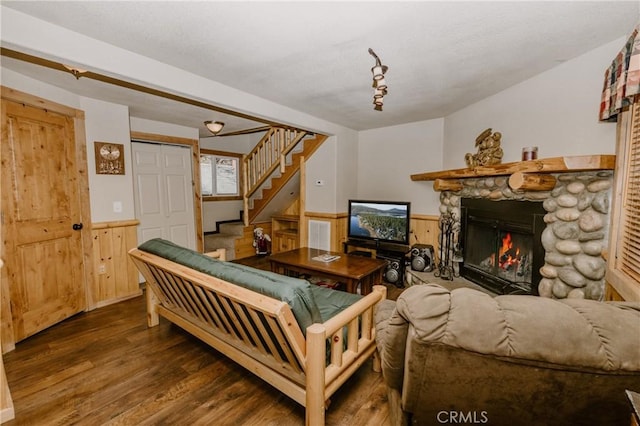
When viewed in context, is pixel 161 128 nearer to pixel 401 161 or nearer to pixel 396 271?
pixel 401 161

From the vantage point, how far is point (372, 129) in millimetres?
4555

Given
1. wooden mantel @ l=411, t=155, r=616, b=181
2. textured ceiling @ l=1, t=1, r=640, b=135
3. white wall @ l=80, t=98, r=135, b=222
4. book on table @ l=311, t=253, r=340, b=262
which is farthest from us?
book on table @ l=311, t=253, r=340, b=262

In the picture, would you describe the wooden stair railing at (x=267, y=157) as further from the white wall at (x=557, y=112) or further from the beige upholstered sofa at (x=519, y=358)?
the beige upholstered sofa at (x=519, y=358)

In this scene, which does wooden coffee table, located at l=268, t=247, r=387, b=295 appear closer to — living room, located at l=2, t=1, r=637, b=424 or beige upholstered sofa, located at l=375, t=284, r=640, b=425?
living room, located at l=2, t=1, r=637, b=424

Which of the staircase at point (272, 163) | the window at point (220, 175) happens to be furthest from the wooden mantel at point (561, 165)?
the window at point (220, 175)

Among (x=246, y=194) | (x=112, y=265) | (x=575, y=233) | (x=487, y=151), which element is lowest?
(x=112, y=265)

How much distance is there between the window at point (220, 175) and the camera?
5891 millimetres

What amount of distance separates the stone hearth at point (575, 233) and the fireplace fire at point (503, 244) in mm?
124

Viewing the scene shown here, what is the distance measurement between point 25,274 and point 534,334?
146 inches

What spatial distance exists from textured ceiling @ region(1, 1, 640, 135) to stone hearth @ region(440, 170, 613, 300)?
0.96 metres

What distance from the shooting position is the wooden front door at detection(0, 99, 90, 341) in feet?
7.70

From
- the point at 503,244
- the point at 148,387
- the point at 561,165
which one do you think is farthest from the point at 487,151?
the point at 148,387

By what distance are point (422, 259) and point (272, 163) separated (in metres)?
3.17

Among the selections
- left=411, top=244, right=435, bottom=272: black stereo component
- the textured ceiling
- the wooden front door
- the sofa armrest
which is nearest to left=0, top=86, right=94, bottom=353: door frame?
the wooden front door
